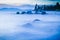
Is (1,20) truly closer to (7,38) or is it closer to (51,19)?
(7,38)

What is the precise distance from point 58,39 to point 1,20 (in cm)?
52

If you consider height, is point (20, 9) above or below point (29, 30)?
above

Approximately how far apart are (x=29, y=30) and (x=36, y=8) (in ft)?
0.67

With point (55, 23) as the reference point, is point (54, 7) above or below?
above

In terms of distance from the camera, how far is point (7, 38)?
0.89 metres

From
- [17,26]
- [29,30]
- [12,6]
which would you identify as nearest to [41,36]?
[29,30]

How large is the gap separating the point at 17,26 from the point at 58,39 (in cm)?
37

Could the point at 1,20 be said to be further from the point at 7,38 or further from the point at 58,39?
the point at 58,39

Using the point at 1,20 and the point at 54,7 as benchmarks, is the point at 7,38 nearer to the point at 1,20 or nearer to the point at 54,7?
the point at 1,20

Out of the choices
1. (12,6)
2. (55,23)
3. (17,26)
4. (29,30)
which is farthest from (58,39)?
(12,6)

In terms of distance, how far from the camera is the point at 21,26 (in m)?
0.90

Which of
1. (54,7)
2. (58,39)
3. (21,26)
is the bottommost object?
(58,39)

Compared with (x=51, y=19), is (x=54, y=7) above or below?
above

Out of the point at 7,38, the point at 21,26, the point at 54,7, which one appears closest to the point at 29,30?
the point at 21,26
